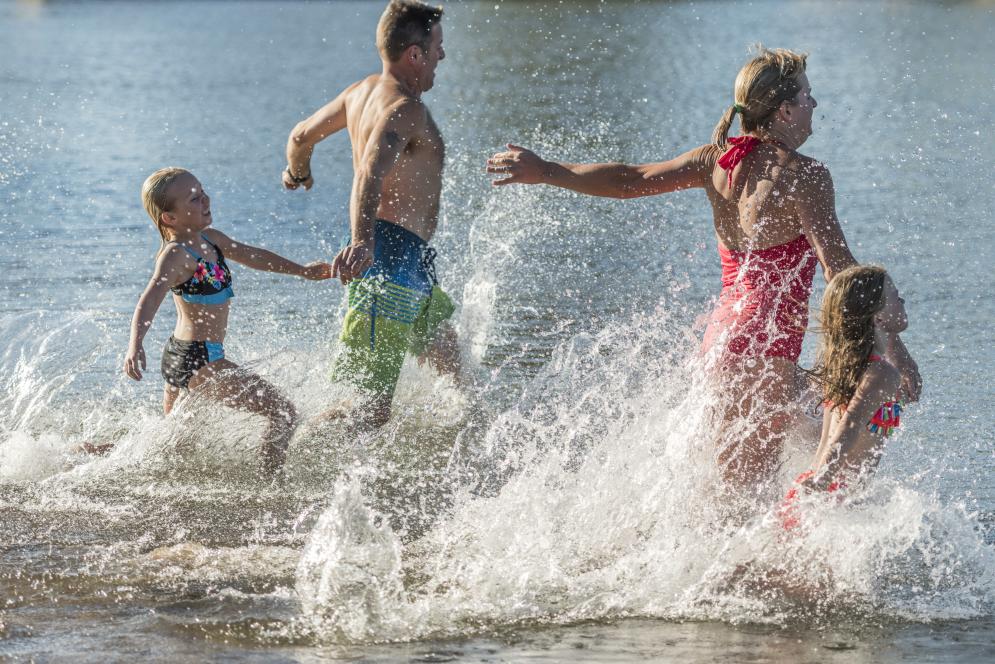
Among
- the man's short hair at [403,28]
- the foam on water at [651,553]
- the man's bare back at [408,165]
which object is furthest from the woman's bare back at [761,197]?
the man's short hair at [403,28]

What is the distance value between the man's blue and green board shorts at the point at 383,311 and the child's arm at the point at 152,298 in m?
0.73

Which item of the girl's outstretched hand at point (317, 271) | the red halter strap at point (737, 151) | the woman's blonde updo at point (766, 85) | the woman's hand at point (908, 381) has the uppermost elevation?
the woman's blonde updo at point (766, 85)

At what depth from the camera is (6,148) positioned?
44.3 feet

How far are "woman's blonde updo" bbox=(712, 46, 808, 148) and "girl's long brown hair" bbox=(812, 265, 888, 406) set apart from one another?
64cm

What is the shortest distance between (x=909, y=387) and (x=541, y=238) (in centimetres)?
525

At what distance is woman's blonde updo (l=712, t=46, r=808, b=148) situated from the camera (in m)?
4.45

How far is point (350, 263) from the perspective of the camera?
17.0ft

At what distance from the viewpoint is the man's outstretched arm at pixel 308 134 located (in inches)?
238

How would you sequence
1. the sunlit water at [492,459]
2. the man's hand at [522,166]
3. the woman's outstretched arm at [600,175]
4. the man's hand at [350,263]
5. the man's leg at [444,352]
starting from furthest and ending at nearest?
the man's leg at [444,352] < the man's hand at [350,263] < the man's hand at [522,166] < the woman's outstretched arm at [600,175] < the sunlit water at [492,459]

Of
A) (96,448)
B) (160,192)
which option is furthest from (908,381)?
(96,448)

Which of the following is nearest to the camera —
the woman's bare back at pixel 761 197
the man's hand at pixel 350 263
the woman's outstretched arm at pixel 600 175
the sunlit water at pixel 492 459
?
the sunlit water at pixel 492 459

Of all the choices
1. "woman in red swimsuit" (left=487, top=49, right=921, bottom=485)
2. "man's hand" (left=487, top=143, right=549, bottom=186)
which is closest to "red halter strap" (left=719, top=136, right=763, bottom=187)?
"woman in red swimsuit" (left=487, top=49, right=921, bottom=485)

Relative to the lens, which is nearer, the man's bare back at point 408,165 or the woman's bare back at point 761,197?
the woman's bare back at point 761,197

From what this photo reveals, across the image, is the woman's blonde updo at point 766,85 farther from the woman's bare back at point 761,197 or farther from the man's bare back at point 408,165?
the man's bare back at point 408,165
